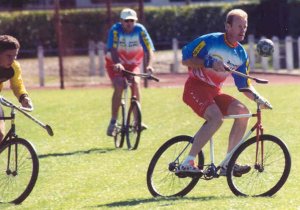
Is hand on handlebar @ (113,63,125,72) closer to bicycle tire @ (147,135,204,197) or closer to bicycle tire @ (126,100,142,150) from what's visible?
bicycle tire @ (126,100,142,150)

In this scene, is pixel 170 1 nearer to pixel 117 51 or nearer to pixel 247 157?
pixel 117 51

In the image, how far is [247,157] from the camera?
10008 millimetres

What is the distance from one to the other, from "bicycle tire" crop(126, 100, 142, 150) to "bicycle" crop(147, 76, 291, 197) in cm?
456

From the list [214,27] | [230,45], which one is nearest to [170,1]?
[214,27]

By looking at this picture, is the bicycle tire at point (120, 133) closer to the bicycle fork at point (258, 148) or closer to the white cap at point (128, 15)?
the white cap at point (128, 15)

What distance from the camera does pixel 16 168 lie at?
10.0 metres

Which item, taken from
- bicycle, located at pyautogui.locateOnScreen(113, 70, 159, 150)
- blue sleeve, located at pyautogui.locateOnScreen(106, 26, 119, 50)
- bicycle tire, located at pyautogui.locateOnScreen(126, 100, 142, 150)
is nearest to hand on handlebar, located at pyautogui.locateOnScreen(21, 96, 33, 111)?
bicycle, located at pyautogui.locateOnScreen(113, 70, 159, 150)

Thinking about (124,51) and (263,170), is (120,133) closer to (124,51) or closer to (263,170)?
(124,51)

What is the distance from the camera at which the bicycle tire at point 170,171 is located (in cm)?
1009

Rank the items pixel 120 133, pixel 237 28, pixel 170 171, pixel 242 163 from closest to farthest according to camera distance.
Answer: pixel 237 28 → pixel 242 163 → pixel 170 171 → pixel 120 133

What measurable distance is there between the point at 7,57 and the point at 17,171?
1092 mm

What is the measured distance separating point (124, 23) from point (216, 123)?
5.59m

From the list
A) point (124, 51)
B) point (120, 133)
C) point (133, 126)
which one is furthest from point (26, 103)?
point (124, 51)

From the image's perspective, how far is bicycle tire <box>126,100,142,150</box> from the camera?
48.4 ft
